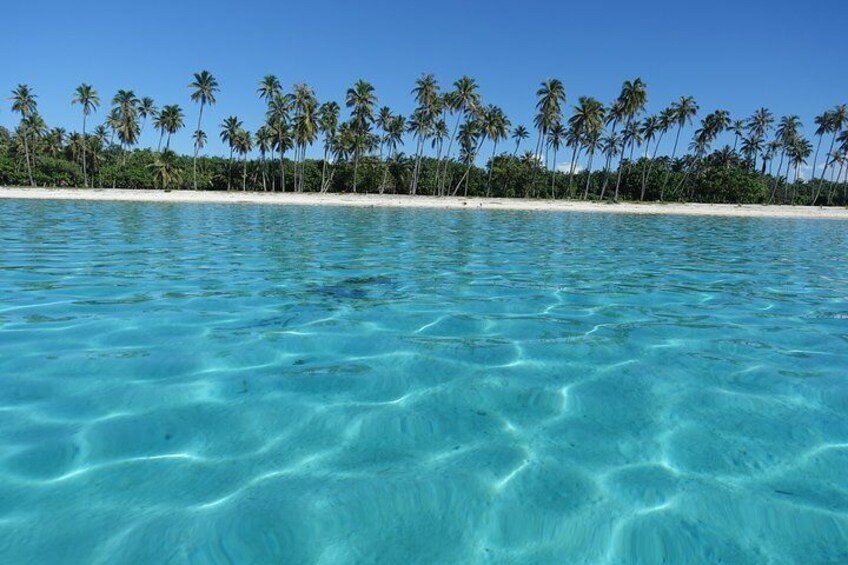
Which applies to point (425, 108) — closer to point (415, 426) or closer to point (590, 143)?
point (590, 143)

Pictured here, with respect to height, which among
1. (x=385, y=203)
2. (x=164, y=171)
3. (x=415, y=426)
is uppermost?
(x=164, y=171)

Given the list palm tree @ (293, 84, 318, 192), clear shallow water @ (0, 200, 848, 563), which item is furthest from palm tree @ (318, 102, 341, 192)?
clear shallow water @ (0, 200, 848, 563)

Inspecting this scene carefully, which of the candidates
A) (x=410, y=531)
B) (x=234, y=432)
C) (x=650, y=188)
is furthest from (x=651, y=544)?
(x=650, y=188)

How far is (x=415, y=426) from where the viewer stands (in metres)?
3.47

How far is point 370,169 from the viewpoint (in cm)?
7194

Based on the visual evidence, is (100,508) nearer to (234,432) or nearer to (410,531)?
(234,432)

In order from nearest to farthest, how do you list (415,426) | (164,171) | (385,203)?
(415,426) < (385,203) < (164,171)

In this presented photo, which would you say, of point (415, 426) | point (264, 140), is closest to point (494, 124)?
point (264, 140)

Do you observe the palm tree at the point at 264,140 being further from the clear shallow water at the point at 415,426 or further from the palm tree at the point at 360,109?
the clear shallow water at the point at 415,426

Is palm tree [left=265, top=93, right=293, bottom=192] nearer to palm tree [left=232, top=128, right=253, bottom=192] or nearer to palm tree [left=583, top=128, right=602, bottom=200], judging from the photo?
palm tree [left=232, top=128, right=253, bottom=192]

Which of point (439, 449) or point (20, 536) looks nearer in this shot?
point (20, 536)

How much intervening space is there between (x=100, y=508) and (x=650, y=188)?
269ft

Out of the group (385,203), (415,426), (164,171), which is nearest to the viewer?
(415,426)

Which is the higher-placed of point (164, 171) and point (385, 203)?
point (164, 171)
